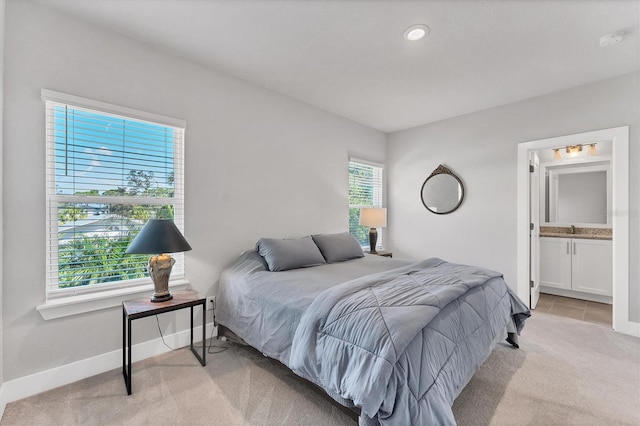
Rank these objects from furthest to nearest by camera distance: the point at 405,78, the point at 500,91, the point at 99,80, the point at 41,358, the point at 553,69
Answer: the point at 500,91, the point at 405,78, the point at 553,69, the point at 99,80, the point at 41,358

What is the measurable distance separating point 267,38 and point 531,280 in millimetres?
4006

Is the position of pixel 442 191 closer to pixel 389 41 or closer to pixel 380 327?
pixel 389 41

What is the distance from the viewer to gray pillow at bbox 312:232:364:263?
3.22m

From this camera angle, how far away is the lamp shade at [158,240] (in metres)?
1.98

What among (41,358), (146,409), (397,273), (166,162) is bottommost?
(146,409)

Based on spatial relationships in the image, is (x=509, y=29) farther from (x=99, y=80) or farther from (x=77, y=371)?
(x=77, y=371)

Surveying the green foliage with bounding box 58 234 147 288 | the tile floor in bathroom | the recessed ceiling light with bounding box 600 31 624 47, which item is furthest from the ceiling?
→ the tile floor in bathroom

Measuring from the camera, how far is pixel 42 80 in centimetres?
197

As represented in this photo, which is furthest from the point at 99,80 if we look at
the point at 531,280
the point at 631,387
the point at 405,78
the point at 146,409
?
the point at 531,280

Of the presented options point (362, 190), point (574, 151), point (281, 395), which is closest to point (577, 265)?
point (574, 151)

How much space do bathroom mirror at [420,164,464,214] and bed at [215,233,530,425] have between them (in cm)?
183

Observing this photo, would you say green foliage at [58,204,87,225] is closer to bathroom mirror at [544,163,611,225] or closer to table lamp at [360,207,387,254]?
table lamp at [360,207,387,254]

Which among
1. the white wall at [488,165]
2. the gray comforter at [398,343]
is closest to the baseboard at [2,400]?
the gray comforter at [398,343]

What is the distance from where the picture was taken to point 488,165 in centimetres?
385
